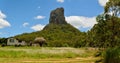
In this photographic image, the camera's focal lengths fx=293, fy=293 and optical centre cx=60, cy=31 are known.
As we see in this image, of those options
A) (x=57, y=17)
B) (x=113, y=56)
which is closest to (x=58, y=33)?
(x=57, y=17)

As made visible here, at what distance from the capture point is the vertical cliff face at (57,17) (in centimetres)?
14625

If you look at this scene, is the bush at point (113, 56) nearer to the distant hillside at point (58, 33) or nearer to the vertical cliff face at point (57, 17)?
the distant hillside at point (58, 33)

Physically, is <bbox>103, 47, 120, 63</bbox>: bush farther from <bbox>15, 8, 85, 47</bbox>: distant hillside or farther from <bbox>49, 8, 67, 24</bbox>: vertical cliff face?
<bbox>49, 8, 67, 24</bbox>: vertical cliff face

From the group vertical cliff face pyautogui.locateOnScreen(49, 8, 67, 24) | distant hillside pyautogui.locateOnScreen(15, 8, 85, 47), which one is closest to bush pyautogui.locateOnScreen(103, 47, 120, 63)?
distant hillside pyautogui.locateOnScreen(15, 8, 85, 47)

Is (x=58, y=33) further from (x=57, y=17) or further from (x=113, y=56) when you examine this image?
(x=113, y=56)

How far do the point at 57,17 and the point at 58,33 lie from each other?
103 ft

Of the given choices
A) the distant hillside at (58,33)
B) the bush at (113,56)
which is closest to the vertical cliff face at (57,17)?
the distant hillside at (58,33)

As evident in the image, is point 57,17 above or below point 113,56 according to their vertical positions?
above

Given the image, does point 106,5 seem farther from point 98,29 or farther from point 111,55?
point 111,55

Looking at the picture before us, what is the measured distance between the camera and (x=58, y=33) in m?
118

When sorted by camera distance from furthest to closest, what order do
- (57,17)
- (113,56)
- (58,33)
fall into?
(57,17) < (58,33) < (113,56)

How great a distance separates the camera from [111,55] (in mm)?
19781

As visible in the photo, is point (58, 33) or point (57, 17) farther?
point (57, 17)

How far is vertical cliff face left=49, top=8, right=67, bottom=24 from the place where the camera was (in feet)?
480
